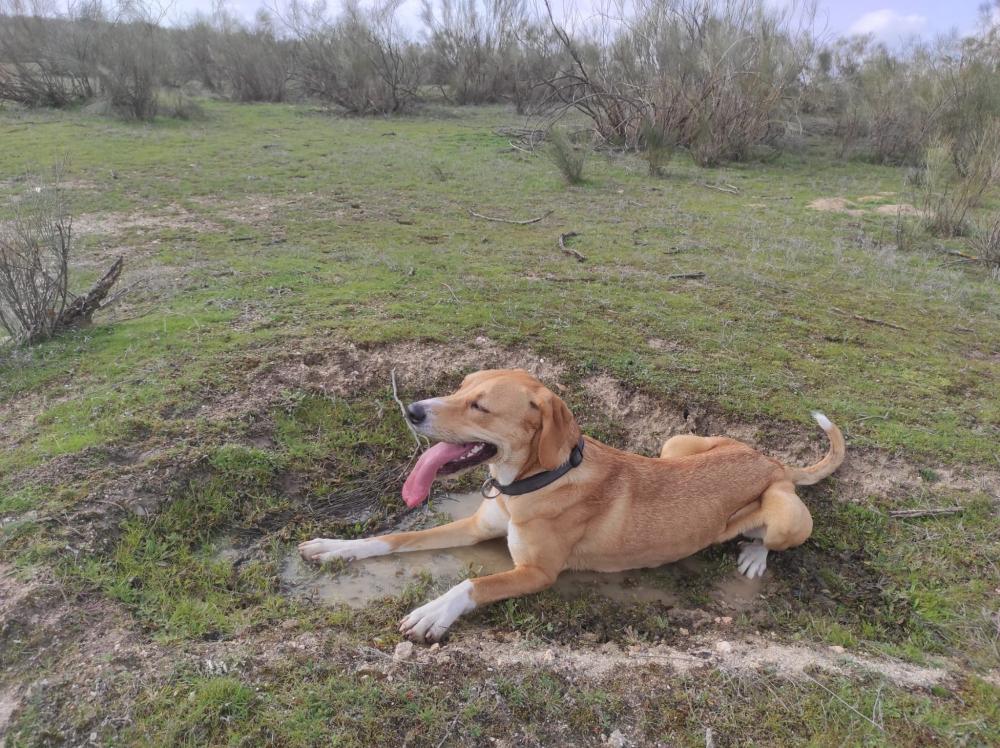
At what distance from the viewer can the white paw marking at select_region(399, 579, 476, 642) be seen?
3307mm

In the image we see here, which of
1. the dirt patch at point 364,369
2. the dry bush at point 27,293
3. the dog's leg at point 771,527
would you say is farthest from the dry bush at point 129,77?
the dog's leg at point 771,527

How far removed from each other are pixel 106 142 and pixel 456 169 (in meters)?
8.33

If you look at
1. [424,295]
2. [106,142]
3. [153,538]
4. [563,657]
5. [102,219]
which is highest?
[106,142]

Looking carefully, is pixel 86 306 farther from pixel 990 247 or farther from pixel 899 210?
pixel 899 210

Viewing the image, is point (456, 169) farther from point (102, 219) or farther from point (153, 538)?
point (153, 538)

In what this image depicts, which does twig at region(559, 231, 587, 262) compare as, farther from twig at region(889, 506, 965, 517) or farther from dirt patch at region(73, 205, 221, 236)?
twig at region(889, 506, 965, 517)

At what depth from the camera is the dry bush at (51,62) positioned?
20.1 meters

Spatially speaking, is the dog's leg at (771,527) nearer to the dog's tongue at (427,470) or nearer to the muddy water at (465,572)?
the muddy water at (465,572)

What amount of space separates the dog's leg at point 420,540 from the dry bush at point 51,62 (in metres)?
22.1

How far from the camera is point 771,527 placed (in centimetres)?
393

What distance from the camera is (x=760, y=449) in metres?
5.07

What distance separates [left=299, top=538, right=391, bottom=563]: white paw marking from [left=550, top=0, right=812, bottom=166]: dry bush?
13961mm

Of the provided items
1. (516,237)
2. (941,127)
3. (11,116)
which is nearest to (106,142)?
(11,116)

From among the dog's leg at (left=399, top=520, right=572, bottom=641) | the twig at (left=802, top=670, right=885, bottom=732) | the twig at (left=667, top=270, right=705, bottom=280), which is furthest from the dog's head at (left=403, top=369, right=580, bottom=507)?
the twig at (left=667, top=270, right=705, bottom=280)
